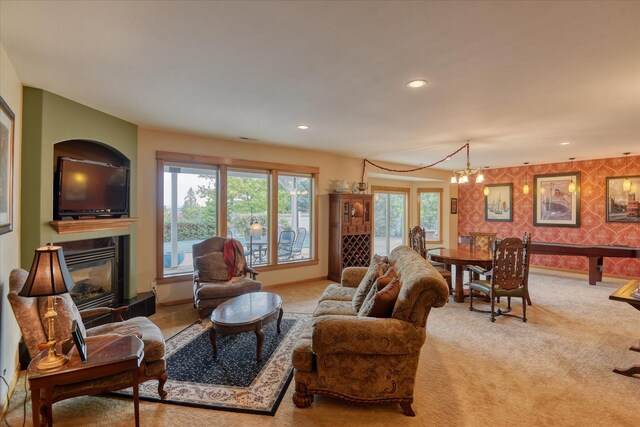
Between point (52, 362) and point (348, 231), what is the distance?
4.79 meters

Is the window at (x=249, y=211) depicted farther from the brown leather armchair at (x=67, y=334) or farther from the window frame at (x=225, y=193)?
the brown leather armchair at (x=67, y=334)

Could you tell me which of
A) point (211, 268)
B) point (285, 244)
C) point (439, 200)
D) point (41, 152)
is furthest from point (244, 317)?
point (439, 200)

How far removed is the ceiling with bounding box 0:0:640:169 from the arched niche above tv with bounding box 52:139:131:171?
1.67 feet

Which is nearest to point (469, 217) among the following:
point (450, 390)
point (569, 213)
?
point (569, 213)

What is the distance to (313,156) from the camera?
6.06 meters

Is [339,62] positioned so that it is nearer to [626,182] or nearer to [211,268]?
[211,268]

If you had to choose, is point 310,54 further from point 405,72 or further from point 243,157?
point 243,157

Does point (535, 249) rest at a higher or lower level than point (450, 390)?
higher

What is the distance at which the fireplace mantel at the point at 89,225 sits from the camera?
122 inches

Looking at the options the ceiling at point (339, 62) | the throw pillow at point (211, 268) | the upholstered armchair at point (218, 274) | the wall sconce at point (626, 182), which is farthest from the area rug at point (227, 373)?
the wall sconce at point (626, 182)

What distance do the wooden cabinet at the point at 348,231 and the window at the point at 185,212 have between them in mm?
2272

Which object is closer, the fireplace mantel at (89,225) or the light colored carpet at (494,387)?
the light colored carpet at (494,387)

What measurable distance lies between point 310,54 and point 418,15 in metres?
0.79

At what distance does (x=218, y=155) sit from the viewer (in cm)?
500
